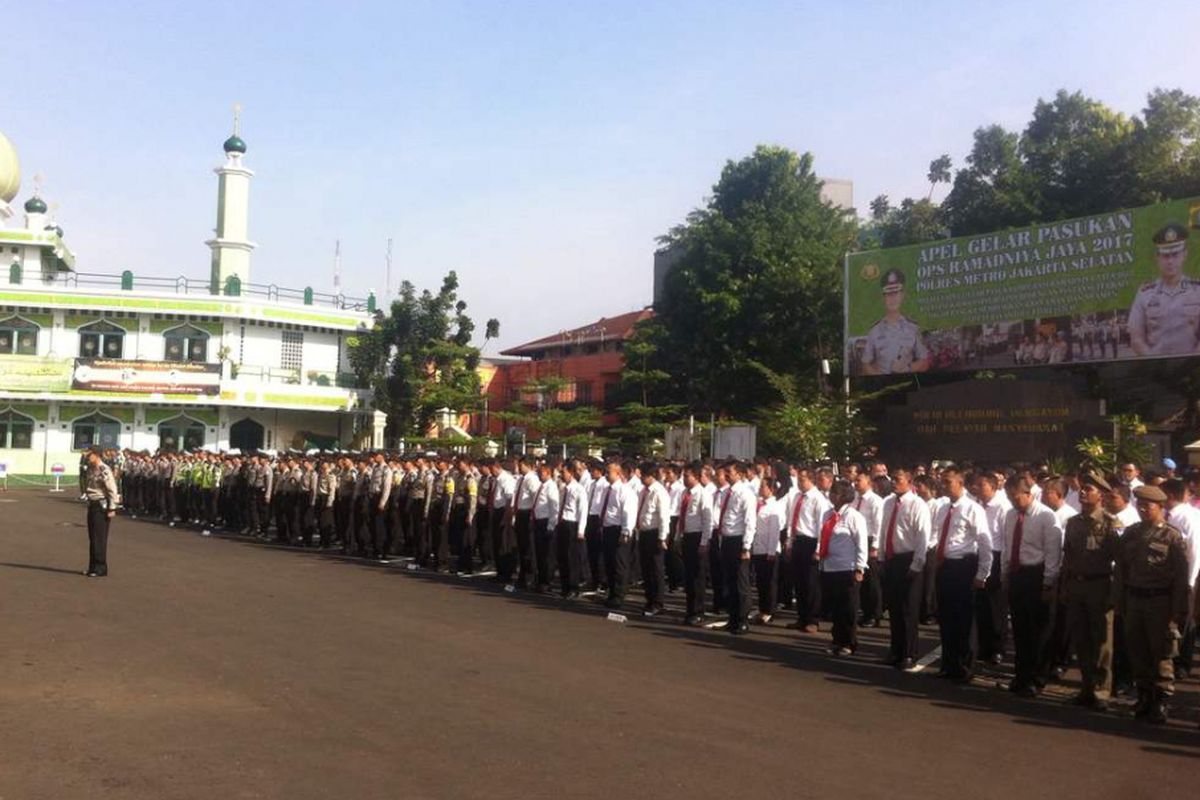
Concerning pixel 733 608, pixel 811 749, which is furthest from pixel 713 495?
pixel 811 749

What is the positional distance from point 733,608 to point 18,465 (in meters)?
41.2

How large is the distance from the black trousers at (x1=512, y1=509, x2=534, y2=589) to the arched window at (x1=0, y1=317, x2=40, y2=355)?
3638 cm

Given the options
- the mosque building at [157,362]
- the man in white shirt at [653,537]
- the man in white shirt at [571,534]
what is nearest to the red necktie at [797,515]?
the man in white shirt at [653,537]

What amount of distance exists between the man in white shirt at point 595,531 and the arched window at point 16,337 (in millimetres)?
37154

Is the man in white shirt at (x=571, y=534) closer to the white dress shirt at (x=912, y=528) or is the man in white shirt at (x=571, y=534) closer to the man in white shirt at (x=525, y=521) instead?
the man in white shirt at (x=525, y=521)

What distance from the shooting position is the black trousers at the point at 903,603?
33.4 ft

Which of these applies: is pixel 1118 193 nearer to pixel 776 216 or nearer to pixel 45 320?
pixel 776 216

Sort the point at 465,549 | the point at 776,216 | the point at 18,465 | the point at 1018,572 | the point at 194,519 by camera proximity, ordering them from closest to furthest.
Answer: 1. the point at 1018,572
2. the point at 465,549
3. the point at 194,519
4. the point at 776,216
5. the point at 18,465

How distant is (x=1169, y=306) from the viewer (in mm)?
22688

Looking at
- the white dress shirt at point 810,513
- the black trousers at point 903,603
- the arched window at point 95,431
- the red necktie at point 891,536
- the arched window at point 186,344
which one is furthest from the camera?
the arched window at point 186,344

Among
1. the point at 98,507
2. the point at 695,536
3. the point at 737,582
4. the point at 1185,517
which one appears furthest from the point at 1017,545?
the point at 98,507

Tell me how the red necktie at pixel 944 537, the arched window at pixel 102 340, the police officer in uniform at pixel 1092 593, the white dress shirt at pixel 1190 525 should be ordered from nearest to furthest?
the police officer in uniform at pixel 1092 593, the white dress shirt at pixel 1190 525, the red necktie at pixel 944 537, the arched window at pixel 102 340

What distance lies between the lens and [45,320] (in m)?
45.2

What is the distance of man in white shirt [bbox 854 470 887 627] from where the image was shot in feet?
42.0
